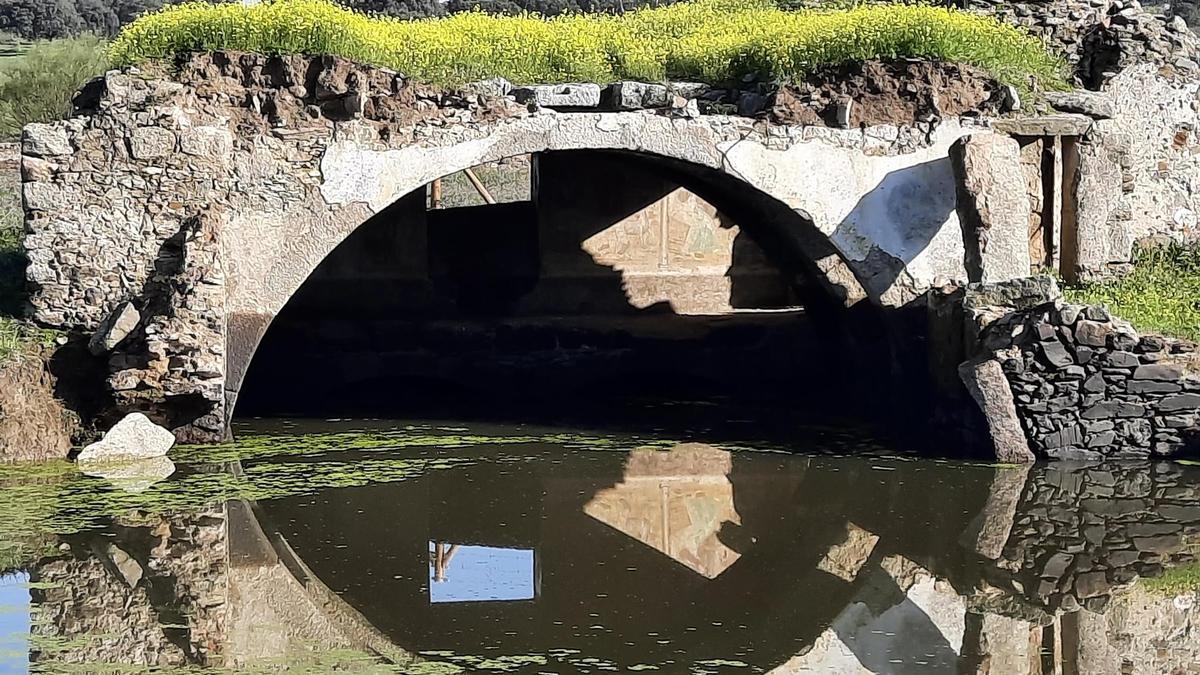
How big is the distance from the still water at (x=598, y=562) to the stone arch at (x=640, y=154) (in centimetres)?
116

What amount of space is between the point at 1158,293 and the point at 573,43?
465 centimetres

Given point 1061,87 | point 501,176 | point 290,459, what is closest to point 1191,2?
point 501,176

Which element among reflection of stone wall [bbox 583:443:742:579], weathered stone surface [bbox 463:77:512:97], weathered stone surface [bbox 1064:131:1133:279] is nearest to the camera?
reflection of stone wall [bbox 583:443:742:579]

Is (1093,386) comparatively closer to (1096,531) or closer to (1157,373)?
(1157,373)

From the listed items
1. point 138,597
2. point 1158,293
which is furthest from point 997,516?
point 138,597

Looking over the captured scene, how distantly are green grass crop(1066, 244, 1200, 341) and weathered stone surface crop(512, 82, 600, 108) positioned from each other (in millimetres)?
3624

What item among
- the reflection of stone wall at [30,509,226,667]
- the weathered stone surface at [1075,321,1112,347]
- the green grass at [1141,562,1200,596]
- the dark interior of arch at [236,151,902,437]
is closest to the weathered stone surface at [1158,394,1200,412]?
the weathered stone surface at [1075,321,1112,347]

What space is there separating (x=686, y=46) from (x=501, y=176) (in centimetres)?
1057

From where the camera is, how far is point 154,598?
7242 millimetres

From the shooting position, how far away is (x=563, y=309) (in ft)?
48.9

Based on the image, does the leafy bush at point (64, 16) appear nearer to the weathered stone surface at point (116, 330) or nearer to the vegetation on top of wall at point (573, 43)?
the vegetation on top of wall at point (573, 43)

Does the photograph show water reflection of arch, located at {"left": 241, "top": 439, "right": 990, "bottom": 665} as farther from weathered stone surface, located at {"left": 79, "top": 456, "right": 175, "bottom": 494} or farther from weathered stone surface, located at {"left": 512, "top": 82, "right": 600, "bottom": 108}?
weathered stone surface, located at {"left": 512, "top": 82, "right": 600, "bottom": 108}

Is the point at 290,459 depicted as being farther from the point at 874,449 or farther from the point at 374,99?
the point at 874,449

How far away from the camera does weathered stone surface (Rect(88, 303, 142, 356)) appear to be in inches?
407
